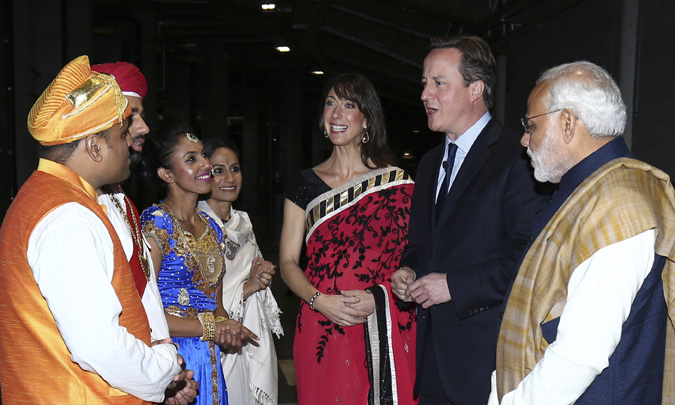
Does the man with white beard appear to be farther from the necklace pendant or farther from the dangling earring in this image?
the necklace pendant

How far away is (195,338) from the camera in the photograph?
271 centimetres

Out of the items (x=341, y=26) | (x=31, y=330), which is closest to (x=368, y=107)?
(x=31, y=330)

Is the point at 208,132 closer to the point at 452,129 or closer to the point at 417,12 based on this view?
the point at 417,12

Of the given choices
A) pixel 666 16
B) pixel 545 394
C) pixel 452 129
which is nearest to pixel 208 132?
pixel 666 16

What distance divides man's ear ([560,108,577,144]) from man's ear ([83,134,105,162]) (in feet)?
3.73

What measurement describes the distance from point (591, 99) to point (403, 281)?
3.19 ft

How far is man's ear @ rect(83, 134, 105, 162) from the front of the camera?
160cm

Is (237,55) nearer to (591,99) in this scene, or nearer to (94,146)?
(94,146)

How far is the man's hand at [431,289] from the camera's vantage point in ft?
7.00

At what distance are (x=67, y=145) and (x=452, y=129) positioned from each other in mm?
1336

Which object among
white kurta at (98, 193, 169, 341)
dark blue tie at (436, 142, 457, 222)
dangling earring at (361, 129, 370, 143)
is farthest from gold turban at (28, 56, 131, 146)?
dangling earring at (361, 129, 370, 143)

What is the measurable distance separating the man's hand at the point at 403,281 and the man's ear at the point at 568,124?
86 centimetres

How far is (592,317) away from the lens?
138 cm

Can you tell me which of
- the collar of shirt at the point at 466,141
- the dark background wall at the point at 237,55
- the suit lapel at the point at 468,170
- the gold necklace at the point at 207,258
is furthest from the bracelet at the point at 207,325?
the dark background wall at the point at 237,55
